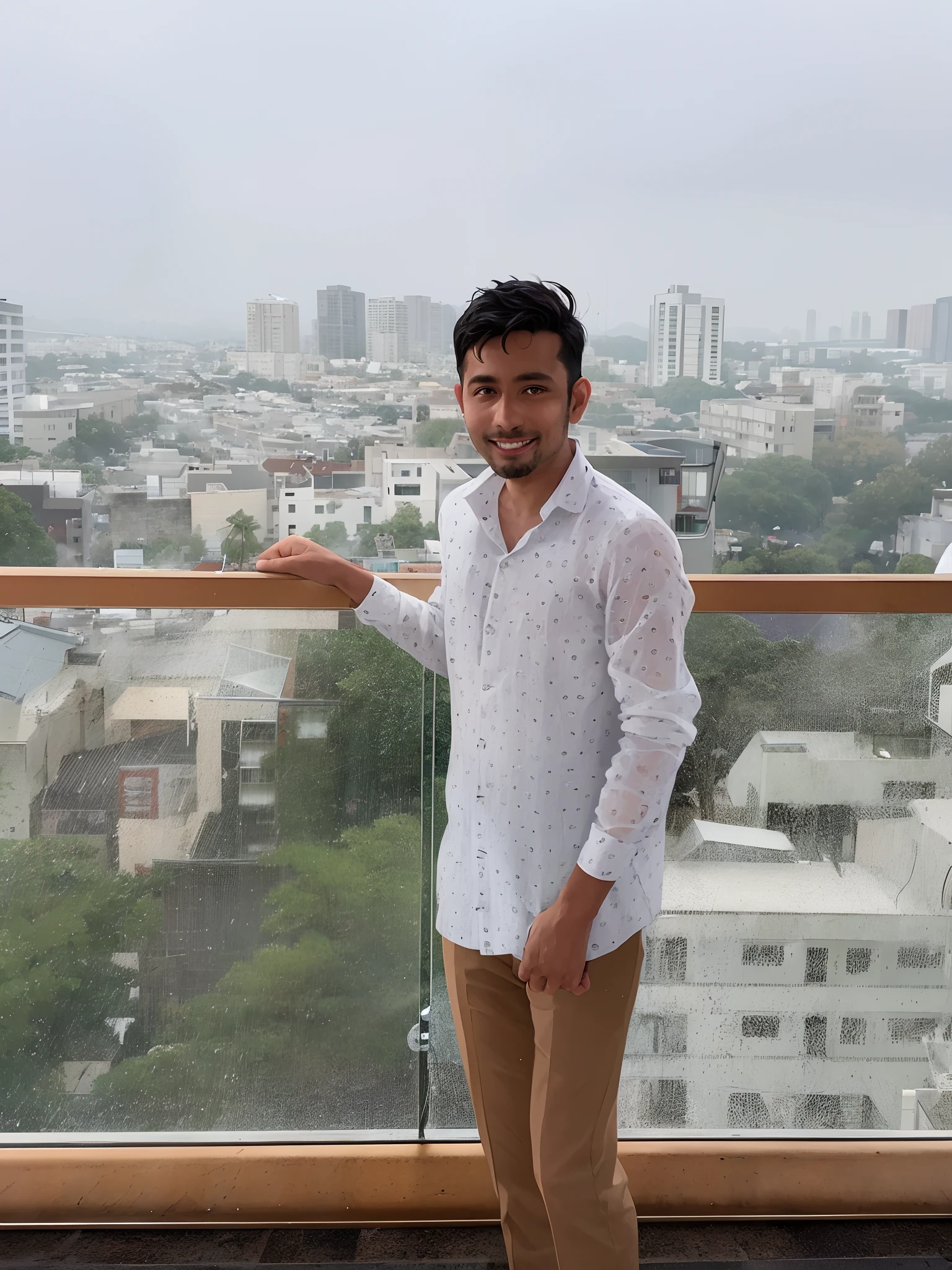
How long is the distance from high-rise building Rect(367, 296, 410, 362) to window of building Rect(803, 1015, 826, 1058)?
11156 mm

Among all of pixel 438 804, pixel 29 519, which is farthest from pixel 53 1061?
pixel 29 519

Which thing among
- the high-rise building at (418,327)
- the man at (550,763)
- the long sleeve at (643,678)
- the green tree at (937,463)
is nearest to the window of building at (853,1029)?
the man at (550,763)

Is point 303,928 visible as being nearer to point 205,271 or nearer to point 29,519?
point 29,519

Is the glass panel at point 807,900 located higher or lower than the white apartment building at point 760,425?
lower

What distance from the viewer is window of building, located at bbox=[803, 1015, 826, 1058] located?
1485 millimetres

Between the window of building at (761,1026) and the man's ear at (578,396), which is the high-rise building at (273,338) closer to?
the window of building at (761,1026)

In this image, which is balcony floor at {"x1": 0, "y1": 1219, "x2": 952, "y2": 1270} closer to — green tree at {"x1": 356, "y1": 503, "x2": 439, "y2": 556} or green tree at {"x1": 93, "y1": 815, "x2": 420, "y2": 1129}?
green tree at {"x1": 93, "y1": 815, "x2": 420, "y2": 1129}

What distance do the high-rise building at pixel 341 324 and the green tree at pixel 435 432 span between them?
4633mm

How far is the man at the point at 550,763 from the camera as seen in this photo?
894mm

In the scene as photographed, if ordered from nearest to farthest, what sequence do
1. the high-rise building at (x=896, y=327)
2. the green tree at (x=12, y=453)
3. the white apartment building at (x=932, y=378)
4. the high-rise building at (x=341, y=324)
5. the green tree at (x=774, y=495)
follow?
the green tree at (x=774, y=495), the green tree at (x=12, y=453), the high-rise building at (x=341, y=324), the white apartment building at (x=932, y=378), the high-rise building at (x=896, y=327)

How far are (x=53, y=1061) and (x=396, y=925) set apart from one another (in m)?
A: 0.57

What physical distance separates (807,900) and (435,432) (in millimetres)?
5252

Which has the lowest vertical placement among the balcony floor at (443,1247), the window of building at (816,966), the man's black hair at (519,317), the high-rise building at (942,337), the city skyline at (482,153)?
the balcony floor at (443,1247)

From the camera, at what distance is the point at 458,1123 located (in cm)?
149
